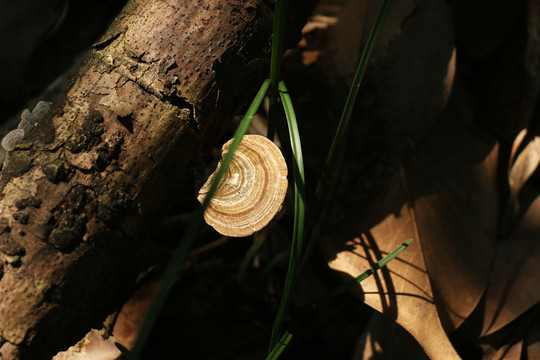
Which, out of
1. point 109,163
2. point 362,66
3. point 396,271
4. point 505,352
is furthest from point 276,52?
point 505,352

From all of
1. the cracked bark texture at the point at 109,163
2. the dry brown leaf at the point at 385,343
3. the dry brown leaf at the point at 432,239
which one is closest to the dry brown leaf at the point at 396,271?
the dry brown leaf at the point at 432,239

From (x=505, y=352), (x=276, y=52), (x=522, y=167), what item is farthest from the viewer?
(x=522, y=167)

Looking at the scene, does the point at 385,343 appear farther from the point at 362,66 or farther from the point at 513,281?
the point at 362,66

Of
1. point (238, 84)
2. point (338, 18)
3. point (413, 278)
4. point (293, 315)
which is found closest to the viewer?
point (238, 84)

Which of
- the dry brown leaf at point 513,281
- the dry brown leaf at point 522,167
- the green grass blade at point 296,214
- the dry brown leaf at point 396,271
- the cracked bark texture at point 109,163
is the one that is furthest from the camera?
the dry brown leaf at point 522,167

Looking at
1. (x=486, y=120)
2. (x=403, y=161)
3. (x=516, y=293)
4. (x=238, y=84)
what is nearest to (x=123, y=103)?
(x=238, y=84)

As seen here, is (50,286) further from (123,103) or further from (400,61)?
(400,61)

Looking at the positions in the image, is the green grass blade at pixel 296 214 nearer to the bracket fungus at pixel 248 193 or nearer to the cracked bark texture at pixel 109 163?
the bracket fungus at pixel 248 193
